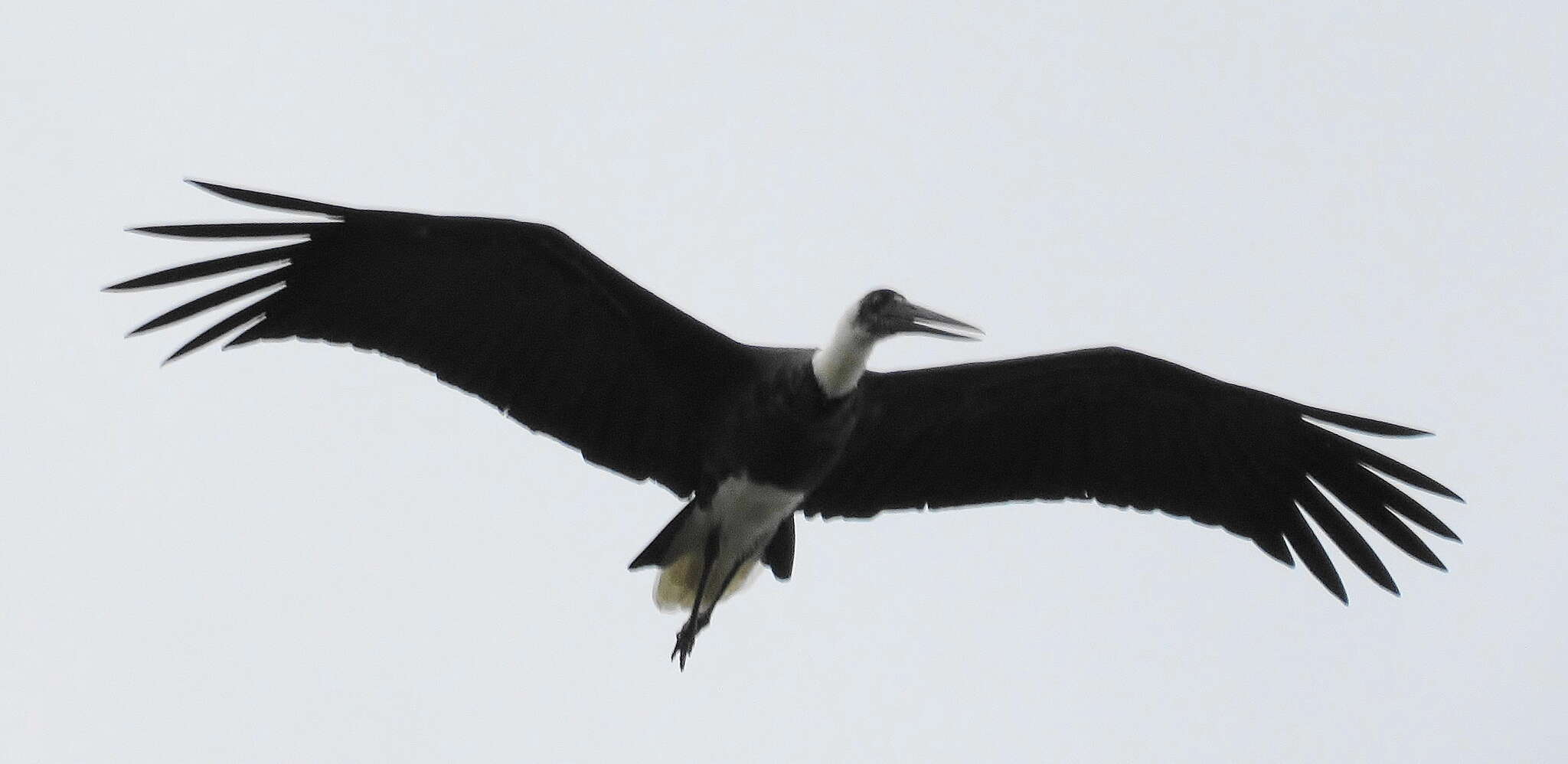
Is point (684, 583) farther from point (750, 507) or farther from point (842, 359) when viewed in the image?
point (842, 359)

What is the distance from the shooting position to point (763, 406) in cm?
1016

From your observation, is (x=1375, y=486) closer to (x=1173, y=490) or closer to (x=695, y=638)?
(x=1173, y=490)

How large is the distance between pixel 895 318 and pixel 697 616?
225 cm

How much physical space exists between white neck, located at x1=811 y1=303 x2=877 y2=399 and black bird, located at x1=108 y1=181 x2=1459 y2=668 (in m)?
0.01

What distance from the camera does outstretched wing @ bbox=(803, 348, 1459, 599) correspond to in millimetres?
10734

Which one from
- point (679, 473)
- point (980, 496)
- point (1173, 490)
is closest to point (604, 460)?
point (679, 473)

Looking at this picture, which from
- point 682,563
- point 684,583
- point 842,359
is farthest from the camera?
point 684,583

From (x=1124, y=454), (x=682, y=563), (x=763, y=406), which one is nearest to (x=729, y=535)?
(x=682, y=563)

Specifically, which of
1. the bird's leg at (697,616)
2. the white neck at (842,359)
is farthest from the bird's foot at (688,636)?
the white neck at (842,359)

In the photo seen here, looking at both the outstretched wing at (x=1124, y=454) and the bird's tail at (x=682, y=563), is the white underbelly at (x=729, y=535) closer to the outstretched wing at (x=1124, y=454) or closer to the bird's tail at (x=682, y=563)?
the bird's tail at (x=682, y=563)

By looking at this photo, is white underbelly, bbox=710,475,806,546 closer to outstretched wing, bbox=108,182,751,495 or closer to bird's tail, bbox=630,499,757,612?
bird's tail, bbox=630,499,757,612

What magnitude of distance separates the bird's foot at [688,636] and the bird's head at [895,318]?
2147 millimetres

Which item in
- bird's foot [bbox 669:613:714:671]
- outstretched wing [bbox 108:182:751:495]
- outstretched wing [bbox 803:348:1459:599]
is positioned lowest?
bird's foot [bbox 669:613:714:671]

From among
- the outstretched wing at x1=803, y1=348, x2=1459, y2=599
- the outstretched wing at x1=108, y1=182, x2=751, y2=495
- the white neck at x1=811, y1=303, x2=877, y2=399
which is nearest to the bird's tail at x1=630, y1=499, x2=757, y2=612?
the outstretched wing at x1=108, y1=182, x2=751, y2=495
